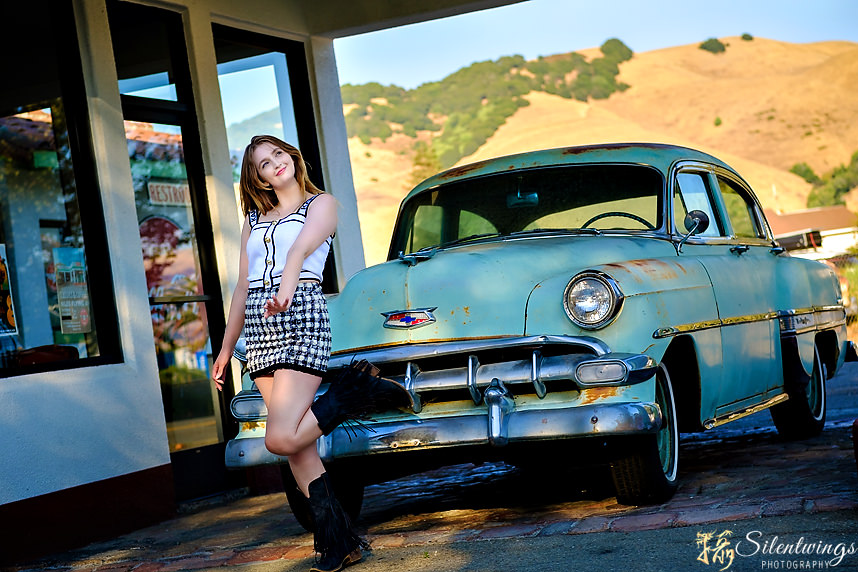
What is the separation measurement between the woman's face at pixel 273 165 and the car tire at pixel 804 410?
3.62 m

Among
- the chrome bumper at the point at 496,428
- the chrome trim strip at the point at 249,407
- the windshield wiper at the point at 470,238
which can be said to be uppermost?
the windshield wiper at the point at 470,238

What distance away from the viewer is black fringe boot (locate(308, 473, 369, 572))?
443cm

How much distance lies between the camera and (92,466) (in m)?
6.49

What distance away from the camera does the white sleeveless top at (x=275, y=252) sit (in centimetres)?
446

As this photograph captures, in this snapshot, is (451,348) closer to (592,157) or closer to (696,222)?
(696,222)

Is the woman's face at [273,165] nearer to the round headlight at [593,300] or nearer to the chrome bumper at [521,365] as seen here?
the chrome bumper at [521,365]

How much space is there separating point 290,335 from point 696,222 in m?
2.47

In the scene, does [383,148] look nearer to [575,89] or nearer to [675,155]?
[575,89]

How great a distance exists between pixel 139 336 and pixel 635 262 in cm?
330

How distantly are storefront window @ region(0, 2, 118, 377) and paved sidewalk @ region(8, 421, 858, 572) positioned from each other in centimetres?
133

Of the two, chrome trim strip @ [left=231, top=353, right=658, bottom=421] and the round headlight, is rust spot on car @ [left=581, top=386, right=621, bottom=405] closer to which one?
chrome trim strip @ [left=231, top=353, right=658, bottom=421]

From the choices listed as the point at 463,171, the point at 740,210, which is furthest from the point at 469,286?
the point at 740,210

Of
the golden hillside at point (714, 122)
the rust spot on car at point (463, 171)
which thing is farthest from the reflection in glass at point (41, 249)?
the golden hillside at point (714, 122)

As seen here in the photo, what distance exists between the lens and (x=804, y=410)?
7.11 meters
